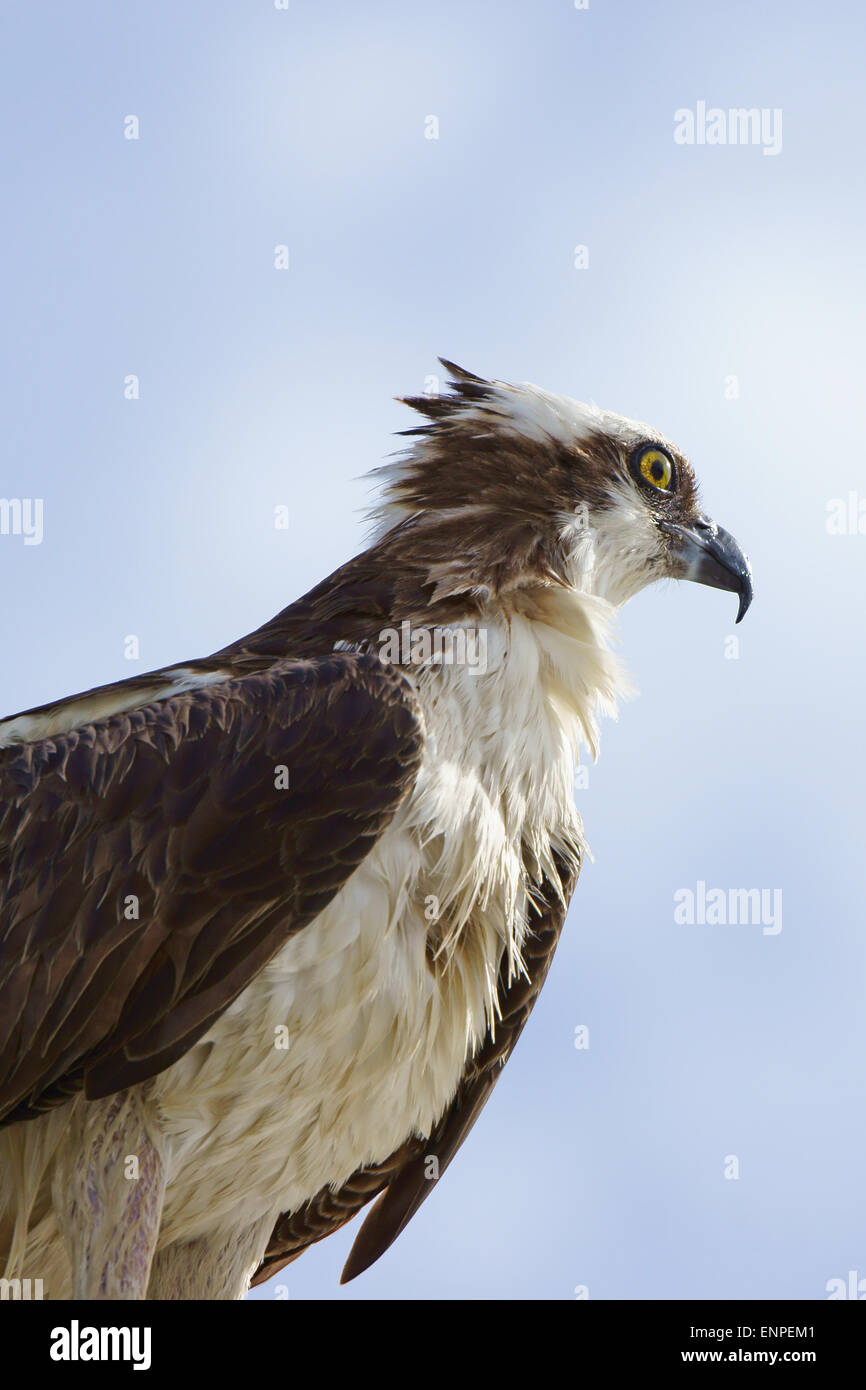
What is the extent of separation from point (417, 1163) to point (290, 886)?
2603 mm

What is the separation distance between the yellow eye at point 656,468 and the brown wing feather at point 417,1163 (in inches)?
88.0

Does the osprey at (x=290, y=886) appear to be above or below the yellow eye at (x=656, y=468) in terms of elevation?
below

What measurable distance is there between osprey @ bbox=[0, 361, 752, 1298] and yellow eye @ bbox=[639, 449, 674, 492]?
29.8 inches

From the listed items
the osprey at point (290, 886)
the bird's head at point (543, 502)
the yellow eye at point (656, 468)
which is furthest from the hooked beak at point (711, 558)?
the osprey at point (290, 886)

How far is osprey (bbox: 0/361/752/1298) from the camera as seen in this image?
7336mm

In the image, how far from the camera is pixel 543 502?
888 cm

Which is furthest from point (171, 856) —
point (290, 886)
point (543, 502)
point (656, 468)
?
point (656, 468)

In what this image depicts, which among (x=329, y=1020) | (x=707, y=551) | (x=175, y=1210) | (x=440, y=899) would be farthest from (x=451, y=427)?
(x=175, y=1210)

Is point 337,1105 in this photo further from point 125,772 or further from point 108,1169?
point 125,772

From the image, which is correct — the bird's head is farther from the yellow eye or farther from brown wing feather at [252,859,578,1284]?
brown wing feather at [252,859,578,1284]

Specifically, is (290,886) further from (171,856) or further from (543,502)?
(543,502)

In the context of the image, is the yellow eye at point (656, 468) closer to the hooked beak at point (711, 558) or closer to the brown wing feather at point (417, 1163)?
the hooked beak at point (711, 558)

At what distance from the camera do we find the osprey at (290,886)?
734 centimetres

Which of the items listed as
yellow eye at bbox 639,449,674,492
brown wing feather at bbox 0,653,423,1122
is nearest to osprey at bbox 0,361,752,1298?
brown wing feather at bbox 0,653,423,1122
